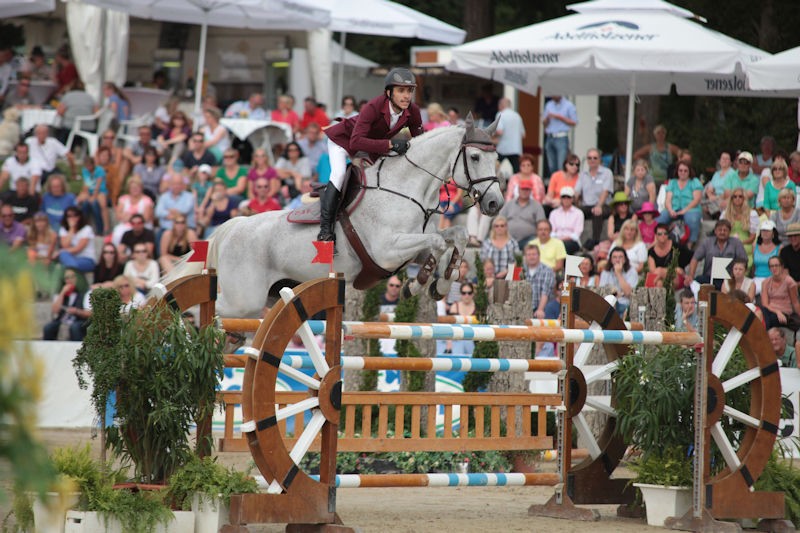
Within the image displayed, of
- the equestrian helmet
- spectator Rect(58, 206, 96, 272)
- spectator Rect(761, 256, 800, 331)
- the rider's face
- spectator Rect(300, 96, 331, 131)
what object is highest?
spectator Rect(300, 96, 331, 131)

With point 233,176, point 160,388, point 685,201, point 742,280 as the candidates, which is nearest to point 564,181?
point 685,201

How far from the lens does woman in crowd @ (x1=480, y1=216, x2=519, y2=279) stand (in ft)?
35.4

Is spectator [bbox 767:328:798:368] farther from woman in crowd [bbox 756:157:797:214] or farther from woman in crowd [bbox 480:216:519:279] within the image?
woman in crowd [bbox 480:216:519:279]

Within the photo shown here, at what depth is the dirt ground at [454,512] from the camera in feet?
18.4

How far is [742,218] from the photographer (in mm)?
10711

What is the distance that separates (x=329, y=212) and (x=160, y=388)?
200 centimetres

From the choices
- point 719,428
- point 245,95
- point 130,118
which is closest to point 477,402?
point 719,428

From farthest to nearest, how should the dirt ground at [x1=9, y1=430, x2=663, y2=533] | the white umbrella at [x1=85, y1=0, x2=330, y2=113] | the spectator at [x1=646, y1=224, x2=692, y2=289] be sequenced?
the white umbrella at [x1=85, y1=0, x2=330, y2=113] → the spectator at [x1=646, y1=224, x2=692, y2=289] → the dirt ground at [x1=9, y1=430, x2=663, y2=533]

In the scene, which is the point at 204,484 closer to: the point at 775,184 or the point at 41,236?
the point at 775,184

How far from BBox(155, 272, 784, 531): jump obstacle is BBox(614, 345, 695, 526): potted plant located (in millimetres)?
131

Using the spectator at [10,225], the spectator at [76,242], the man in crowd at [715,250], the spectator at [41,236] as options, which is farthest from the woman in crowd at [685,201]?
the spectator at [10,225]

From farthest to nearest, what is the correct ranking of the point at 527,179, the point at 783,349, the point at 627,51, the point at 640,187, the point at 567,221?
1. the point at 527,179
2. the point at 640,187
3. the point at 567,221
4. the point at 627,51
5. the point at 783,349

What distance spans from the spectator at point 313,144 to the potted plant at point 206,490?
8954mm

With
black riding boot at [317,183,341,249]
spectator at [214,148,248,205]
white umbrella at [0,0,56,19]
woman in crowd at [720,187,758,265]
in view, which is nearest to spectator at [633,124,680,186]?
woman in crowd at [720,187,758,265]
